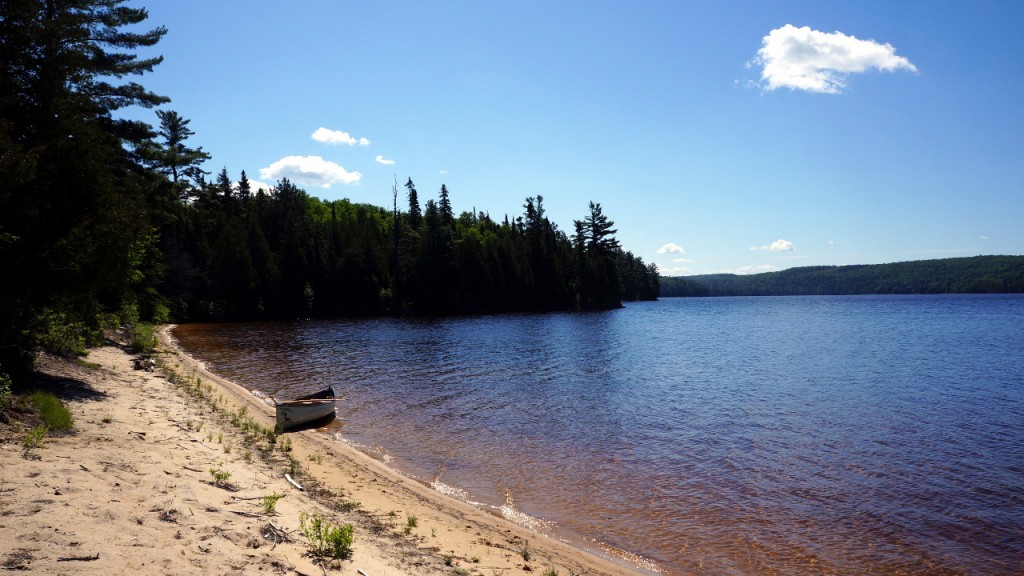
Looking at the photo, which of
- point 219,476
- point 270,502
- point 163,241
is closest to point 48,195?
point 219,476

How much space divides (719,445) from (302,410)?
45.3ft

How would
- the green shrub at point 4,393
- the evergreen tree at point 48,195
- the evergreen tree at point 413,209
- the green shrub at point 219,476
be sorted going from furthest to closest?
the evergreen tree at point 413,209 → the evergreen tree at point 48,195 → the green shrub at point 4,393 → the green shrub at point 219,476

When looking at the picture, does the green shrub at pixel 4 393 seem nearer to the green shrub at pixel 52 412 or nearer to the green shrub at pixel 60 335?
the green shrub at pixel 52 412

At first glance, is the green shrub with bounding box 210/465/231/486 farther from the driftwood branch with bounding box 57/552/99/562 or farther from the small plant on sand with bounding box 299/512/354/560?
the driftwood branch with bounding box 57/552/99/562

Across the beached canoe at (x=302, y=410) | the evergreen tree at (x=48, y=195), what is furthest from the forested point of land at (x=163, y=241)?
the beached canoe at (x=302, y=410)

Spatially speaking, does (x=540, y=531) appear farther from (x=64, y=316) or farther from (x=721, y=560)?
(x=64, y=316)

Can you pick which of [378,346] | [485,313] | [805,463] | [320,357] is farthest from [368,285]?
[805,463]

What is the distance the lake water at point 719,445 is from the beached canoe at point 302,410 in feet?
2.38

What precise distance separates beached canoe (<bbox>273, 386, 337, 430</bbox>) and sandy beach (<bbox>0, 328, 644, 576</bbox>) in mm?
2100

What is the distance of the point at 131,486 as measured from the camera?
8.49 m

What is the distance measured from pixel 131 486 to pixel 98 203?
916 centimetres

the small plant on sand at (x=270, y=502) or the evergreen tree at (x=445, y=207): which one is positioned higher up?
the evergreen tree at (x=445, y=207)

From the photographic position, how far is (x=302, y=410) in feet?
61.0

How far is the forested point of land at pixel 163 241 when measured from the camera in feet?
43.7
